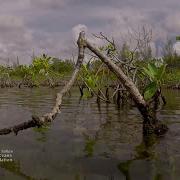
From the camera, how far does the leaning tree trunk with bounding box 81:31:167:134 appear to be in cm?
680

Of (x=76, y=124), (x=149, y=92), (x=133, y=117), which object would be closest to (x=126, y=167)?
(x=149, y=92)

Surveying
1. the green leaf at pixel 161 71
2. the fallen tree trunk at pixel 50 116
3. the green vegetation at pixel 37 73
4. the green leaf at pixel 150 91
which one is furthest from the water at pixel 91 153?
the green vegetation at pixel 37 73

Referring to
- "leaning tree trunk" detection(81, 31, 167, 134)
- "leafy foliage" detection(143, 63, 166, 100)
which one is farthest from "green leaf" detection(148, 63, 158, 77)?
"leaning tree trunk" detection(81, 31, 167, 134)

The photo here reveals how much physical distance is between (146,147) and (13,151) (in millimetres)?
2274

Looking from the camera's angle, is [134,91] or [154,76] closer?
[154,76]

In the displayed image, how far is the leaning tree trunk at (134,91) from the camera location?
6.80 meters

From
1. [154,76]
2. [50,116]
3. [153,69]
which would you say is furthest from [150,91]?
[50,116]

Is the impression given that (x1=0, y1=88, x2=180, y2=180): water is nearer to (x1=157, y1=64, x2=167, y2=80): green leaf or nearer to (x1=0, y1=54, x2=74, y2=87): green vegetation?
(x1=157, y1=64, x2=167, y2=80): green leaf

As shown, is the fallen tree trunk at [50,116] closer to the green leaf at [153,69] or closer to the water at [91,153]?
the water at [91,153]

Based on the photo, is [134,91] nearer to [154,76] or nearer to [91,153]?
[154,76]

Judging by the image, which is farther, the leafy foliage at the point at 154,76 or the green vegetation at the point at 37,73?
Result: the green vegetation at the point at 37,73

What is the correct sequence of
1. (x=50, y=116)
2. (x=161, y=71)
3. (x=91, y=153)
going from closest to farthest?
(x=50, y=116) → (x=91, y=153) → (x=161, y=71)

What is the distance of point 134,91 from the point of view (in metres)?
7.12

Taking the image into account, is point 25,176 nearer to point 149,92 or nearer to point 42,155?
point 42,155
